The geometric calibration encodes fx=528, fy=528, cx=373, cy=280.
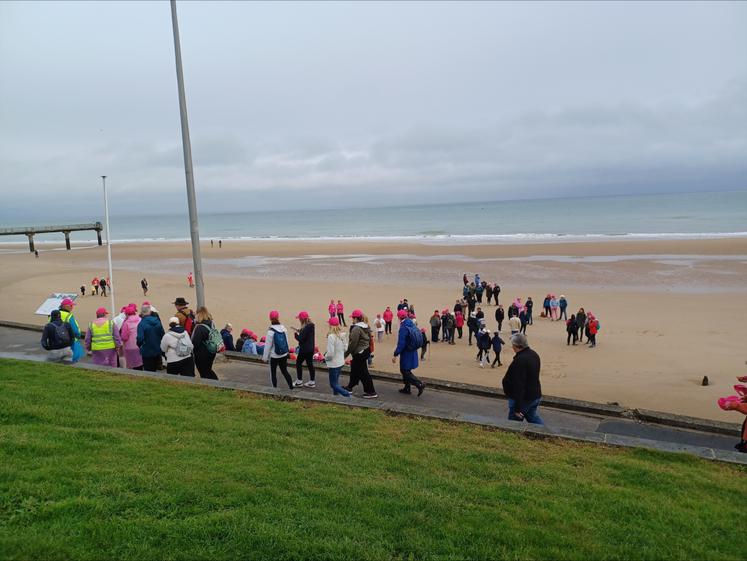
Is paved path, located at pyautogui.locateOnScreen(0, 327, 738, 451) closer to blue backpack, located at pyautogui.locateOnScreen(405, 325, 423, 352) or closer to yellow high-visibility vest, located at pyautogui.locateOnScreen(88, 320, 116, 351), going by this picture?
blue backpack, located at pyautogui.locateOnScreen(405, 325, 423, 352)

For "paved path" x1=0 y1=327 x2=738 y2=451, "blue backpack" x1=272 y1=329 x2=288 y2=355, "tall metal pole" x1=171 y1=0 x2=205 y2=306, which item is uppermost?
"tall metal pole" x1=171 y1=0 x2=205 y2=306

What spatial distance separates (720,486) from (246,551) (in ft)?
13.5

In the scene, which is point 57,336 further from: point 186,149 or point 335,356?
point 335,356

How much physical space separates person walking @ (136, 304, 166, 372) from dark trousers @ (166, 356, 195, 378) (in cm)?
61

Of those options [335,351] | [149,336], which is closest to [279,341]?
[335,351]

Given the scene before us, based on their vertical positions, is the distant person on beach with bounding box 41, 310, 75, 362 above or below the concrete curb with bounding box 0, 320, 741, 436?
above

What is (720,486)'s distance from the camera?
Result: 4711 millimetres

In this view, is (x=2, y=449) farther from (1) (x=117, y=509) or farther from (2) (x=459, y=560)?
(2) (x=459, y=560)

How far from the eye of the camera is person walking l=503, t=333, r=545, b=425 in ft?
21.6

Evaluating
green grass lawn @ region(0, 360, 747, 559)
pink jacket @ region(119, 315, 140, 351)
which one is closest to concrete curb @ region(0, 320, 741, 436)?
green grass lawn @ region(0, 360, 747, 559)

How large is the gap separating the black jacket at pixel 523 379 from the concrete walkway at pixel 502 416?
355mm

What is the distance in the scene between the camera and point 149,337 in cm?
902

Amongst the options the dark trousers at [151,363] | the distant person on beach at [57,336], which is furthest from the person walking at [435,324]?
the distant person on beach at [57,336]

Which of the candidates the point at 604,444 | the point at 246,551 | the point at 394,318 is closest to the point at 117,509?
the point at 246,551
